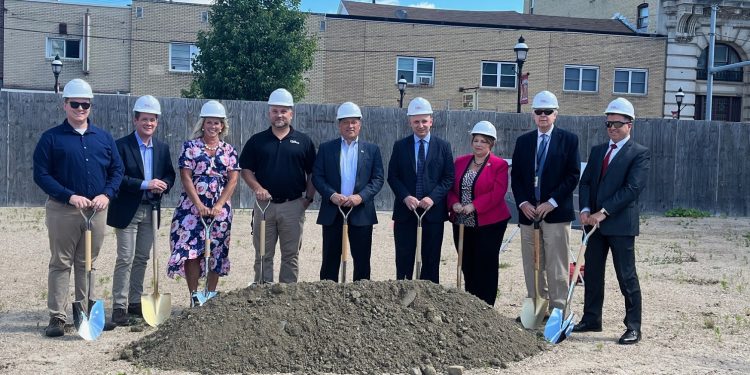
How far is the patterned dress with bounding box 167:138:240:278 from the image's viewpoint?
788cm

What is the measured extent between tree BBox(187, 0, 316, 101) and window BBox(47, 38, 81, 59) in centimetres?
758

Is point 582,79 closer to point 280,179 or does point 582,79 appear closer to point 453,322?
point 280,179

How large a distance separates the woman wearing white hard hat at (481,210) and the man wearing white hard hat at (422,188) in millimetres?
162

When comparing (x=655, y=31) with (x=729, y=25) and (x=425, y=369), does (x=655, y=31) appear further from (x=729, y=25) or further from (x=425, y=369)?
(x=425, y=369)

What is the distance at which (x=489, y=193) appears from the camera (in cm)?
805

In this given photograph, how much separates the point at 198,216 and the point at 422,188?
222cm

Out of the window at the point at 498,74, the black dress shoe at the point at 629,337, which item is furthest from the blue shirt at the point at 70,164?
the window at the point at 498,74

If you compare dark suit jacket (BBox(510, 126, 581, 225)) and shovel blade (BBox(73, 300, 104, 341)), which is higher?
dark suit jacket (BBox(510, 126, 581, 225))

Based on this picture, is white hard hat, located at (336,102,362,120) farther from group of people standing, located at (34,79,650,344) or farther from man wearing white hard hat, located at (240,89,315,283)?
man wearing white hard hat, located at (240,89,315,283)

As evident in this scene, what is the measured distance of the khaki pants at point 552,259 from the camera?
7883 millimetres

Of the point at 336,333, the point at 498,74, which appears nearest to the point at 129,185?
the point at 336,333

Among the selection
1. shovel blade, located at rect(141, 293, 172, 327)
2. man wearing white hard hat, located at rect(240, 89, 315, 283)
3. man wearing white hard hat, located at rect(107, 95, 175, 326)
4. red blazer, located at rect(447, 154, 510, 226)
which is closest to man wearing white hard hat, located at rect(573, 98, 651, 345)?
red blazer, located at rect(447, 154, 510, 226)

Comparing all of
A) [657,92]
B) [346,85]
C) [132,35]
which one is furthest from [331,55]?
[657,92]

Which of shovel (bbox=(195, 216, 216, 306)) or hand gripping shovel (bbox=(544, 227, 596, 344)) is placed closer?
hand gripping shovel (bbox=(544, 227, 596, 344))
